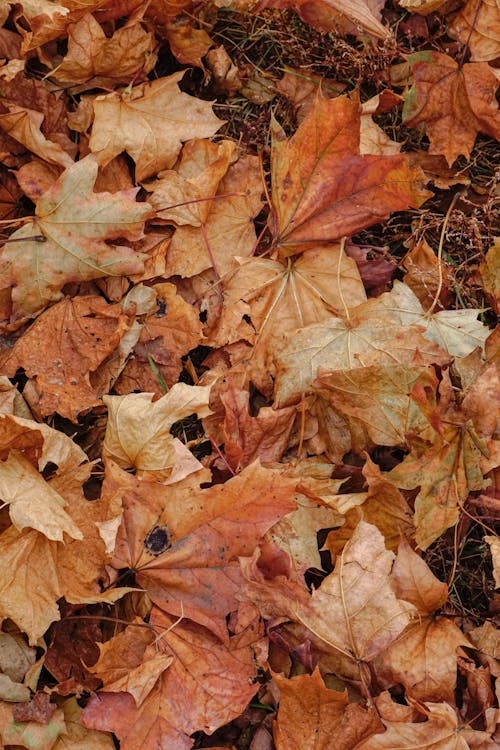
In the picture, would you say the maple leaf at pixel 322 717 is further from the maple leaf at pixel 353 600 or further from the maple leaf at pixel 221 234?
the maple leaf at pixel 221 234

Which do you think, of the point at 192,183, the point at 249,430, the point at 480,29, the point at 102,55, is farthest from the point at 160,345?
the point at 480,29

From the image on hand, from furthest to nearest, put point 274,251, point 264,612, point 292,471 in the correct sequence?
point 274,251, point 292,471, point 264,612

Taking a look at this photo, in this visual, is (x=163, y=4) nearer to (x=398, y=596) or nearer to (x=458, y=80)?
(x=458, y=80)

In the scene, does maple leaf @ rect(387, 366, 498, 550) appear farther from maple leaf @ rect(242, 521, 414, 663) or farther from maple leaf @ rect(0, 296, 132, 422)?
maple leaf @ rect(0, 296, 132, 422)

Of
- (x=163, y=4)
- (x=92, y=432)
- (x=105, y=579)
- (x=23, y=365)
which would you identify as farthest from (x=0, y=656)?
(x=163, y=4)

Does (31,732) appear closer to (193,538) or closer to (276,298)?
(193,538)

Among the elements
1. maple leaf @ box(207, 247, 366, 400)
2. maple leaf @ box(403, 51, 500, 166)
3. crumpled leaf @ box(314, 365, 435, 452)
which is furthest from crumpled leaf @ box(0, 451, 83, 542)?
maple leaf @ box(403, 51, 500, 166)
